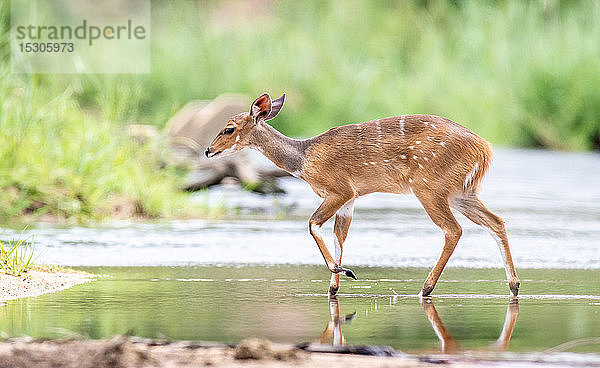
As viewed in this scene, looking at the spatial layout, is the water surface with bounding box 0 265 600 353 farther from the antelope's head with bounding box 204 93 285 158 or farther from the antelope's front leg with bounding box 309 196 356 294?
the antelope's head with bounding box 204 93 285 158

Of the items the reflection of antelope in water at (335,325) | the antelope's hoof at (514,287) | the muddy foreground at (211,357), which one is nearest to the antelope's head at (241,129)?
the reflection of antelope in water at (335,325)

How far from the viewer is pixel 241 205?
52.3 ft

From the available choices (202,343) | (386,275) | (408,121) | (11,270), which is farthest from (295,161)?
(202,343)

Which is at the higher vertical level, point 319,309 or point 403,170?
point 403,170

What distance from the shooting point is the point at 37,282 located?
8.44 m

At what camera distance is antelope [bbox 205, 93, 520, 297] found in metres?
8.20

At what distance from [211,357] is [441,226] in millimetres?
2882

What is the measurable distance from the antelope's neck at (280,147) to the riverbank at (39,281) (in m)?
1.58

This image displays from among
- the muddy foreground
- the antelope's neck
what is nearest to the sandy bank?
the antelope's neck

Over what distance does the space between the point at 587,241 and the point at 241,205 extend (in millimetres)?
5295

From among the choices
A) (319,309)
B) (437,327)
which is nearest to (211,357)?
(437,327)

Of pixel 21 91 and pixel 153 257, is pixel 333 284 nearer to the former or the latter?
pixel 153 257

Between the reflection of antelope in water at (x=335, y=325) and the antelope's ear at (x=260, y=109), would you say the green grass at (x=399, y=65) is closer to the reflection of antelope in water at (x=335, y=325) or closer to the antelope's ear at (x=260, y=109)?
the antelope's ear at (x=260, y=109)

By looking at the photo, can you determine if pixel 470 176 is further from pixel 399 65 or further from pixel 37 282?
pixel 399 65
